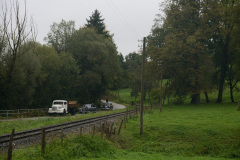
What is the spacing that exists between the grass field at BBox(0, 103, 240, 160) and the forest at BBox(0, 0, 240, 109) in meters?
A: 20.8

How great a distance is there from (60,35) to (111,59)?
1332cm

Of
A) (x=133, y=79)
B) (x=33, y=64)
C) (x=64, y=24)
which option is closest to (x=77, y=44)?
(x=64, y=24)

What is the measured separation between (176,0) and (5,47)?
36651mm

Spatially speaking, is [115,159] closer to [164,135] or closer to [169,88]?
[164,135]

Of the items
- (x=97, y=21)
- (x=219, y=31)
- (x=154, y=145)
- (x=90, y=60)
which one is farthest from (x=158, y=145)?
(x=97, y=21)

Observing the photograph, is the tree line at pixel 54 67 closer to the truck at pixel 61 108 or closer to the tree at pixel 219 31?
the truck at pixel 61 108

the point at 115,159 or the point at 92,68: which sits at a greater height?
the point at 92,68

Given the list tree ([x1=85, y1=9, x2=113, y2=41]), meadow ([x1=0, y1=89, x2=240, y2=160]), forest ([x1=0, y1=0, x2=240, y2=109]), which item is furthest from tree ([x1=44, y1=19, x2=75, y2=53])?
meadow ([x1=0, y1=89, x2=240, y2=160])

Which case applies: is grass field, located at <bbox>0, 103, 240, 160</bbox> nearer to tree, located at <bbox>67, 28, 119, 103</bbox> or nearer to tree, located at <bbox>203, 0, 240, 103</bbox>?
tree, located at <bbox>203, 0, 240, 103</bbox>

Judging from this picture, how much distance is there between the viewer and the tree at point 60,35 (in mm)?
61156

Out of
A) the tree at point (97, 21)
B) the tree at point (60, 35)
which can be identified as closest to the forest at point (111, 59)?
the tree at point (60, 35)

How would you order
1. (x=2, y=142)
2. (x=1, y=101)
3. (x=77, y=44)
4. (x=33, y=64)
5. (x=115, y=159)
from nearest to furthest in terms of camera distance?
1. (x=115, y=159)
2. (x=2, y=142)
3. (x=1, y=101)
4. (x=33, y=64)
5. (x=77, y=44)

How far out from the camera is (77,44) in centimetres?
6009

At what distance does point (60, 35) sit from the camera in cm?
6147
